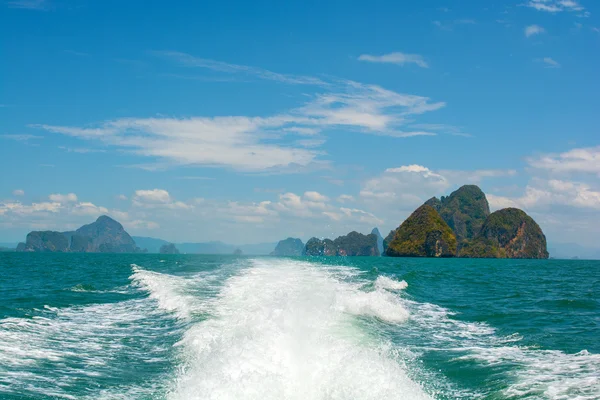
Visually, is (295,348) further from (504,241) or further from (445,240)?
(504,241)

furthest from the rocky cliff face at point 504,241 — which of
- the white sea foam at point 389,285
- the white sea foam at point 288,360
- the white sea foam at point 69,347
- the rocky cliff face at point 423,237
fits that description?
the white sea foam at point 69,347

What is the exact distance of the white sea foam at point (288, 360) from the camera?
1131 cm

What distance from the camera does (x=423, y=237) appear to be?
181m

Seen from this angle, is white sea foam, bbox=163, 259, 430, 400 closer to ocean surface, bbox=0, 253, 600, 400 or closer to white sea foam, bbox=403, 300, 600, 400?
ocean surface, bbox=0, 253, 600, 400

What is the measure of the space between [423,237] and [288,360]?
17369 centimetres

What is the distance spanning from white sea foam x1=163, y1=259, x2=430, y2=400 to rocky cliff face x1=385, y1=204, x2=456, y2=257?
161287 mm

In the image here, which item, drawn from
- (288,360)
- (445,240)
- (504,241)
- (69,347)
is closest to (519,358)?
(288,360)

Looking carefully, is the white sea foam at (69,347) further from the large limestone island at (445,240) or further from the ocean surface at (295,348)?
the large limestone island at (445,240)

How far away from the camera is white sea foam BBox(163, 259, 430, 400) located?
11.3 meters

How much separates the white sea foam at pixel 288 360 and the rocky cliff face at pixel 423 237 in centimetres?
16129

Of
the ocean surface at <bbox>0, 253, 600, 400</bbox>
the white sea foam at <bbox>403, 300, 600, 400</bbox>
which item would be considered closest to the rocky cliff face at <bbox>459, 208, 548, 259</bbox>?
the ocean surface at <bbox>0, 253, 600, 400</bbox>

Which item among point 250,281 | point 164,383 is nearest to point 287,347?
point 164,383

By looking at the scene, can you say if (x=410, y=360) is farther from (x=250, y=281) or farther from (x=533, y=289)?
(x=533, y=289)

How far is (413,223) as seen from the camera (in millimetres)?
189375
